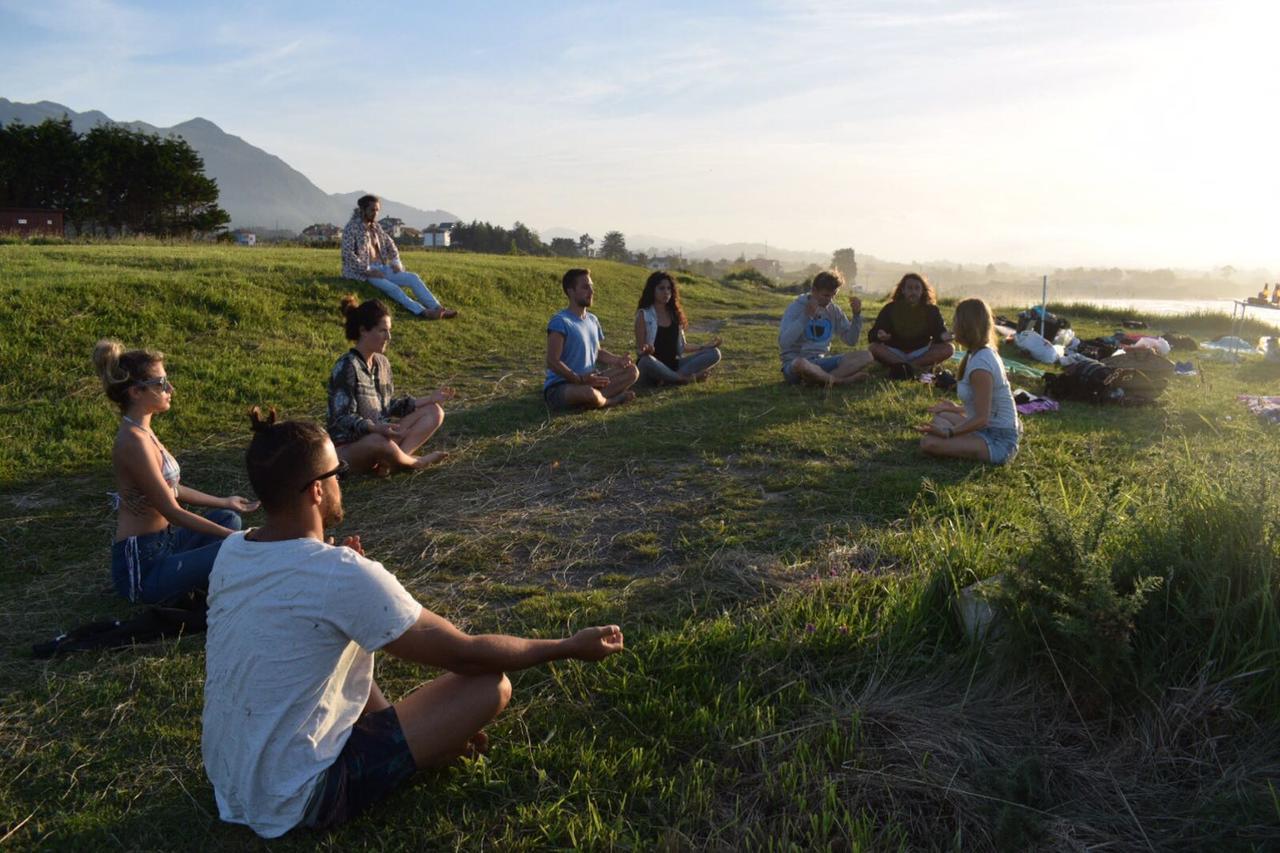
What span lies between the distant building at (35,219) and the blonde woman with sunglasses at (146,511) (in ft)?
95.6

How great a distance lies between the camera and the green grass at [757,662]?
2648 mm

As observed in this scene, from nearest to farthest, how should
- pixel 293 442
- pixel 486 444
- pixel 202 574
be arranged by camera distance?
1. pixel 293 442
2. pixel 202 574
3. pixel 486 444

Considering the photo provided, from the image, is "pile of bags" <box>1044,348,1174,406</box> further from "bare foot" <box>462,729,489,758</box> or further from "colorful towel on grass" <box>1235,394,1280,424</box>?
"bare foot" <box>462,729,489,758</box>

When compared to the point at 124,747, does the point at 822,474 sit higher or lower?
higher

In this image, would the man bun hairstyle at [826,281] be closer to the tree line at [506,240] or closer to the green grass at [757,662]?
the green grass at [757,662]

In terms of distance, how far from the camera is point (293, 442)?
2.52m

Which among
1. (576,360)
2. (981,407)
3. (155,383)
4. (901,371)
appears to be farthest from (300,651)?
(901,371)

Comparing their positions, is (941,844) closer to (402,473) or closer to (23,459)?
(402,473)

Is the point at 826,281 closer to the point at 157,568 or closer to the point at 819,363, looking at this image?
the point at 819,363

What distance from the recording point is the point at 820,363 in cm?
980

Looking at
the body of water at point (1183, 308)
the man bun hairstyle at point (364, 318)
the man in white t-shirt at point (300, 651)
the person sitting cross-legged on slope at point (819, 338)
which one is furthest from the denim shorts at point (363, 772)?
the body of water at point (1183, 308)

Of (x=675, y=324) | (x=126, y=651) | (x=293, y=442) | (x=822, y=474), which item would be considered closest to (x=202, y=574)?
(x=126, y=651)

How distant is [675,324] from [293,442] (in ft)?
24.9

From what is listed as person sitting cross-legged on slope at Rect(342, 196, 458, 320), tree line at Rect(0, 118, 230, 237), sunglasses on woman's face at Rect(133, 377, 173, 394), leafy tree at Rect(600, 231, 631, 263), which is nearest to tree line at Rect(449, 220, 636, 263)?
leafy tree at Rect(600, 231, 631, 263)
